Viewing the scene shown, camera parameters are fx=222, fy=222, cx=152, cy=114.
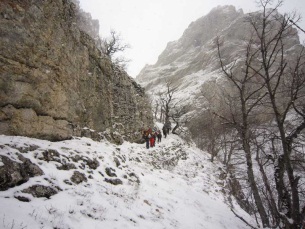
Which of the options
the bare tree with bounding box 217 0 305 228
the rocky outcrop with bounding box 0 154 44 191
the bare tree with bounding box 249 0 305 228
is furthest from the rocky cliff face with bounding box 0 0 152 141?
the bare tree with bounding box 249 0 305 228

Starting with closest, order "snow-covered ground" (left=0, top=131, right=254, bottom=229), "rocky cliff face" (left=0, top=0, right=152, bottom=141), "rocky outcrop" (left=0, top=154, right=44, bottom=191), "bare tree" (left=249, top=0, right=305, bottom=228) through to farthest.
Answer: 1. "snow-covered ground" (left=0, top=131, right=254, bottom=229)
2. "rocky outcrop" (left=0, top=154, right=44, bottom=191)
3. "bare tree" (left=249, top=0, right=305, bottom=228)
4. "rocky cliff face" (left=0, top=0, right=152, bottom=141)

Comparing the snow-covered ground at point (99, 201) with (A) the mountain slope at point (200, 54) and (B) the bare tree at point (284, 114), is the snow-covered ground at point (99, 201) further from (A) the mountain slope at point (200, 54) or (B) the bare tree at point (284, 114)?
(A) the mountain slope at point (200, 54)

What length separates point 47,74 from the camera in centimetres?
863

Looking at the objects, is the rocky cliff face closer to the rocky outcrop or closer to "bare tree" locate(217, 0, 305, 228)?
the rocky outcrop

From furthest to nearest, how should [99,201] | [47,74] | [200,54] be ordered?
1. [200,54]
2. [47,74]
3. [99,201]

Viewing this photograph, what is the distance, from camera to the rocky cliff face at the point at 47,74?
23.9 ft

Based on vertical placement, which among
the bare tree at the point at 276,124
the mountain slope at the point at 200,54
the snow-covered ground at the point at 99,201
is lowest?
the snow-covered ground at the point at 99,201

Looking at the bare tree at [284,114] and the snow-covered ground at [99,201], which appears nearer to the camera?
the snow-covered ground at [99,201]

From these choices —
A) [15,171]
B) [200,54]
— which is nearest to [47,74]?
Answer: [15,171]

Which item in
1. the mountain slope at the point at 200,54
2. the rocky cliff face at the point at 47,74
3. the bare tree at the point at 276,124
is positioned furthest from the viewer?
the mountain slope at the point at 200,54

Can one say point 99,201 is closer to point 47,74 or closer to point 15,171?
point 15,171

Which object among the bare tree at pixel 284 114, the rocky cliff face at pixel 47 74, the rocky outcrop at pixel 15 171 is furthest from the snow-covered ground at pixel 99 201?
the bare tree at pixel 284 114

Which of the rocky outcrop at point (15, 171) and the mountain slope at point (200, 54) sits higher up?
the mountain slope at point (200, 54)

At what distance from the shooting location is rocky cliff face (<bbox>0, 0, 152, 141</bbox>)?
23.9 ft
